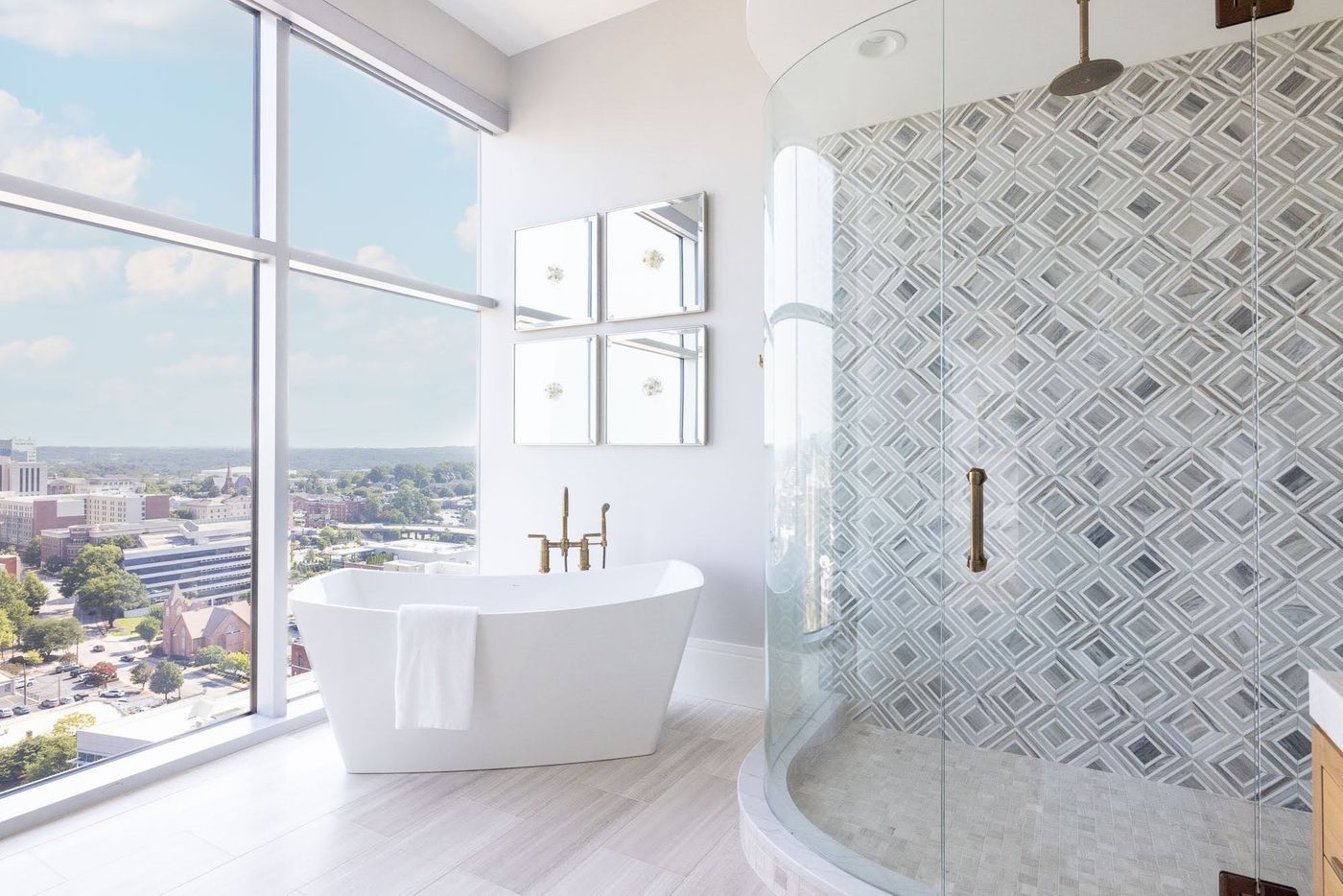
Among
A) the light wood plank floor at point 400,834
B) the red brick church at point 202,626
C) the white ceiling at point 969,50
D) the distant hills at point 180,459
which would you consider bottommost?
the light wood plank floor at point 400,834

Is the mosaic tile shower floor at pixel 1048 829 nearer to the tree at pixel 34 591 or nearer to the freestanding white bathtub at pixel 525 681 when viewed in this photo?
the freestanding white bathtub at pixel 525 681

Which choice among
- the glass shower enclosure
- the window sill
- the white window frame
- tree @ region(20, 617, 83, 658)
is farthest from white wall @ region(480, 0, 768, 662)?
tree @ region(20, 617, 83, 658)

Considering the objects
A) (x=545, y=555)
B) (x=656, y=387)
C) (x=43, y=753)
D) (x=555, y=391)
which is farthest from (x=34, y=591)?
(x=656, y=387)

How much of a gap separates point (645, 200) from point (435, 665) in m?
2.33

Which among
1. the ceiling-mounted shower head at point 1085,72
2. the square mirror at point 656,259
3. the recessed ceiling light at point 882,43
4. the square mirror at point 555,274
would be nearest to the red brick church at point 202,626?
the square mirror at point 555,274

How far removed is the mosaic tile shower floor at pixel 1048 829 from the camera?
145 cm

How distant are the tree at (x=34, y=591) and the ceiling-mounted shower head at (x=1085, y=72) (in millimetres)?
3215

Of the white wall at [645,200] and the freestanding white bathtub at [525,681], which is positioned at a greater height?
the white wall at [645,200]

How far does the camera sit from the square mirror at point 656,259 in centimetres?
330

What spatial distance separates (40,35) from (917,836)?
350 cm

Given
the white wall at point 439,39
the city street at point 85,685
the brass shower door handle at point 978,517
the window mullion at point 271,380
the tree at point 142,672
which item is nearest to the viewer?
the brass shower door handle at point 978,517

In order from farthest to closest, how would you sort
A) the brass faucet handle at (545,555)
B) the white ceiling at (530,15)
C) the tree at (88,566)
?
1. the white ceiling at (530,15)
2. the brass faucet handle at (545,555)
3. the tree at (88,566)

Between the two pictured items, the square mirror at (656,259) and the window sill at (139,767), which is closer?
the window sill at (139,767)

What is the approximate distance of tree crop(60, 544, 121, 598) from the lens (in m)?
2.35
